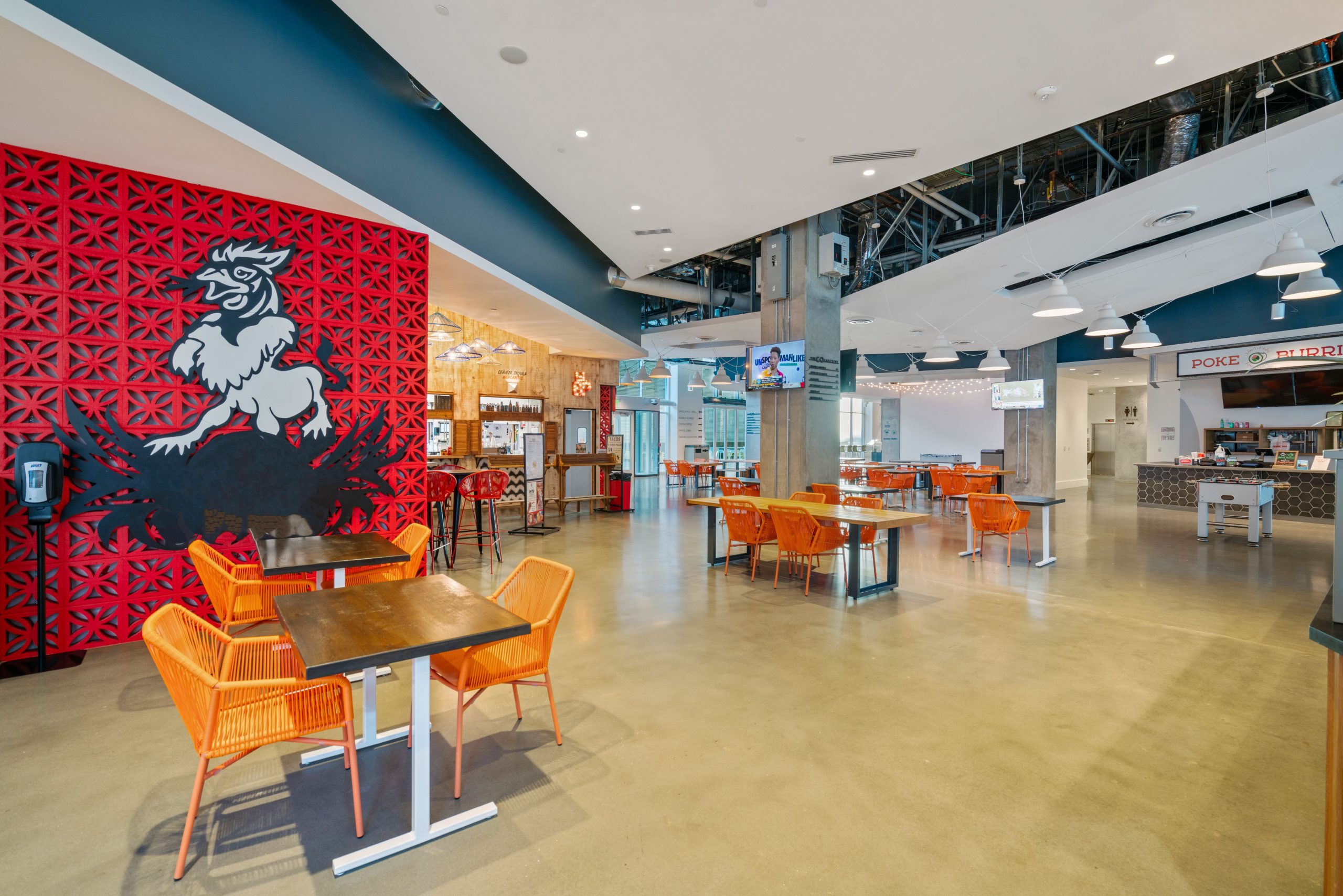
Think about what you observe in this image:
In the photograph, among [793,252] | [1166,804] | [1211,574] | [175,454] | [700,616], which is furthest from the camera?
[793,252]

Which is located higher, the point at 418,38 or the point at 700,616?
the point at 418,38

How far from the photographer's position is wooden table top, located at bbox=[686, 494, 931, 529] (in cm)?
509

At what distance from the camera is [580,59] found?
4113 millimetres

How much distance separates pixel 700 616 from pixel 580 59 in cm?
420

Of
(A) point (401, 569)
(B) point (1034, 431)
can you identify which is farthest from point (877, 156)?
(B) point (1034, 431)

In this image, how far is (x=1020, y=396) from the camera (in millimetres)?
14883

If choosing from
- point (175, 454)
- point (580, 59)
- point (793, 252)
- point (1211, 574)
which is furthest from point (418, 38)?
point (1211, 574)

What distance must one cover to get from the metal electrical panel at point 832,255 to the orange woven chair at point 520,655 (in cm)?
644

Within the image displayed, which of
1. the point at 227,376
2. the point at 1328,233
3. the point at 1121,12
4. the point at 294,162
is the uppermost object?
the point at 1328,233

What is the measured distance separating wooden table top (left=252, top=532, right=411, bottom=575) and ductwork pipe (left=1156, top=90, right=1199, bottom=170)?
788 cm

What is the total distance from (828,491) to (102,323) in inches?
273

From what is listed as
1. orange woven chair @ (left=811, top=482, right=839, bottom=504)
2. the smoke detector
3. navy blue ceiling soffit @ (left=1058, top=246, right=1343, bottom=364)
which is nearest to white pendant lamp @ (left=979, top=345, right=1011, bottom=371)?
navy blue ceiling soffit @ (left=1058, top=246, right=1343, bottom=364)

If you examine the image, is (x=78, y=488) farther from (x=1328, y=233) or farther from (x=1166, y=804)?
(x=1328, y=233)

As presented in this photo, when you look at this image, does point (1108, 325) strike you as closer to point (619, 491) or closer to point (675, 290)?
point (675, 290)
